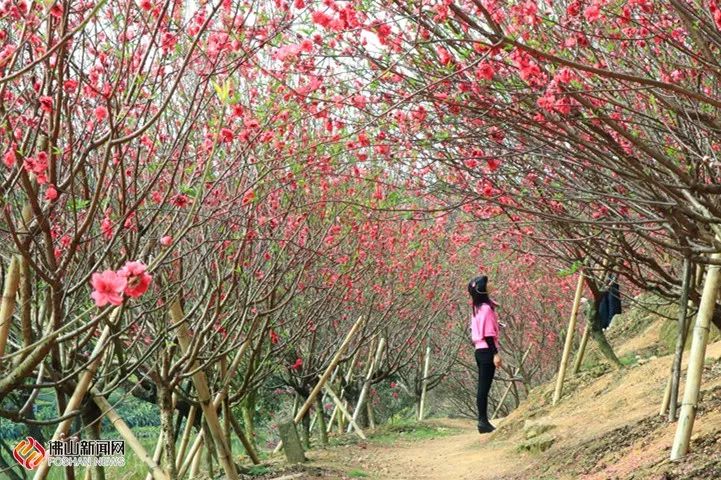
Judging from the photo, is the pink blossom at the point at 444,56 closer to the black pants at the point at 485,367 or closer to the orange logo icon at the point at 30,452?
the orange logo icon at the point at 30,452

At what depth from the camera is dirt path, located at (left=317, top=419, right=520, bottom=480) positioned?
32.3 ft

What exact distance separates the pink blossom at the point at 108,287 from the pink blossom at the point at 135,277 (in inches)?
1.2

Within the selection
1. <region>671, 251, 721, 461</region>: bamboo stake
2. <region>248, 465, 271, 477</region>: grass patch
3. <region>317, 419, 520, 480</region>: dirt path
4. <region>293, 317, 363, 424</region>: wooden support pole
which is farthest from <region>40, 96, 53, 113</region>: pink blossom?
<region>293, 317, 363, 424</region>: wooden support pole

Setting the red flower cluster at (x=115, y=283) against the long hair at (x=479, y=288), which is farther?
the long hair at (x=479, y=288)

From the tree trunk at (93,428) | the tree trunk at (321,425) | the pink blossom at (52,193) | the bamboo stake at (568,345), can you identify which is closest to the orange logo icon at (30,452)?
the tree trunk at (93,428)

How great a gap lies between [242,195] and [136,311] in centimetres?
299

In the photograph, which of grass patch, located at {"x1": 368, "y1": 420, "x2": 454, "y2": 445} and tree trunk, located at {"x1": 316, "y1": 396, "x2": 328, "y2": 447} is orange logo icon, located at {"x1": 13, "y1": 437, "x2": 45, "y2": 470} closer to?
tree trunk, located at {"x1": 316, "y1": 396, "x2": 328, "y2": 447}

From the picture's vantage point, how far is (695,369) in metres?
5.57

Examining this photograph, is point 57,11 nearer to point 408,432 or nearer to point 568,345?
point 568,345

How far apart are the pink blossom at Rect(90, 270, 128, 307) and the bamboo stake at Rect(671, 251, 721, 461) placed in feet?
12.9

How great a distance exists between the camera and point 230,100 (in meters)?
3.59

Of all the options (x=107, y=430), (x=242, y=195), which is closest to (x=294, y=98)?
(x=242, y=195)

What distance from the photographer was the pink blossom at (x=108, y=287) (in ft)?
7.31

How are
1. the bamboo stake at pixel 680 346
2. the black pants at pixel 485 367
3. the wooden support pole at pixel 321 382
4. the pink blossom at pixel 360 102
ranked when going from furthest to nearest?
the wooden support pole at pixel 321 382 → the black pants at pixel 485 367 → the bamboo stake at pixel 680 346 → the pink blossom at pixel 360 102
